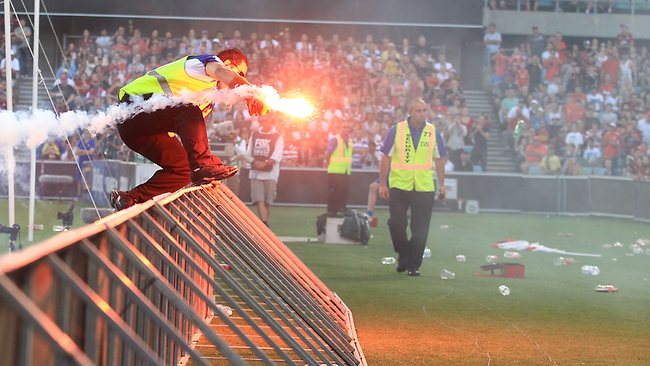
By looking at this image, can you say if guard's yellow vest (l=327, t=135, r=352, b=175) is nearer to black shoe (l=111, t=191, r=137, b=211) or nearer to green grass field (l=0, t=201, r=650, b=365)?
green grass field (l=0, t=201, r=650, b=365)

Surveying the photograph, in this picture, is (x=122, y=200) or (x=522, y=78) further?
(x=522, y=78)

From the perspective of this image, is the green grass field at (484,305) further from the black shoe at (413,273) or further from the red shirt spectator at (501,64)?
the red shirt spectator at (501,64)

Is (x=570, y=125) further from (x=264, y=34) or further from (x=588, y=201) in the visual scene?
(x=264, y=34)

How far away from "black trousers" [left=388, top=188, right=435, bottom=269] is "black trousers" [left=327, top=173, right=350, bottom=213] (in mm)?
6239

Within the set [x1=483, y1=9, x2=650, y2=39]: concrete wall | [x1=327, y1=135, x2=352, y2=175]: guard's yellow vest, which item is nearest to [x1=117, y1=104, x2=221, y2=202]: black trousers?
[x1=327, y1=135, x2=352, y2=175]: guard's yellow vest

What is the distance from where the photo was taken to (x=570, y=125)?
27078 mm

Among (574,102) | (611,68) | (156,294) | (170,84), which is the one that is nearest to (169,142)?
(170,84)

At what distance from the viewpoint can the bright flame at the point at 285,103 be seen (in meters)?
7.31

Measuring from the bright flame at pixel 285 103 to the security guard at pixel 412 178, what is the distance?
390cm

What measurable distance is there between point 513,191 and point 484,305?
16.1 m

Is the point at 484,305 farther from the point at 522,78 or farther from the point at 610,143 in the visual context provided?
the point at 522,78

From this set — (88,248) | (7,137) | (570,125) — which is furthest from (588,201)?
(88,248)

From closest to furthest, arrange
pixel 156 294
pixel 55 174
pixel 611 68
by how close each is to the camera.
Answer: pixel 156 294
pixel 55 174
pixel 611 68

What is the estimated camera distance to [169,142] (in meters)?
7.46
